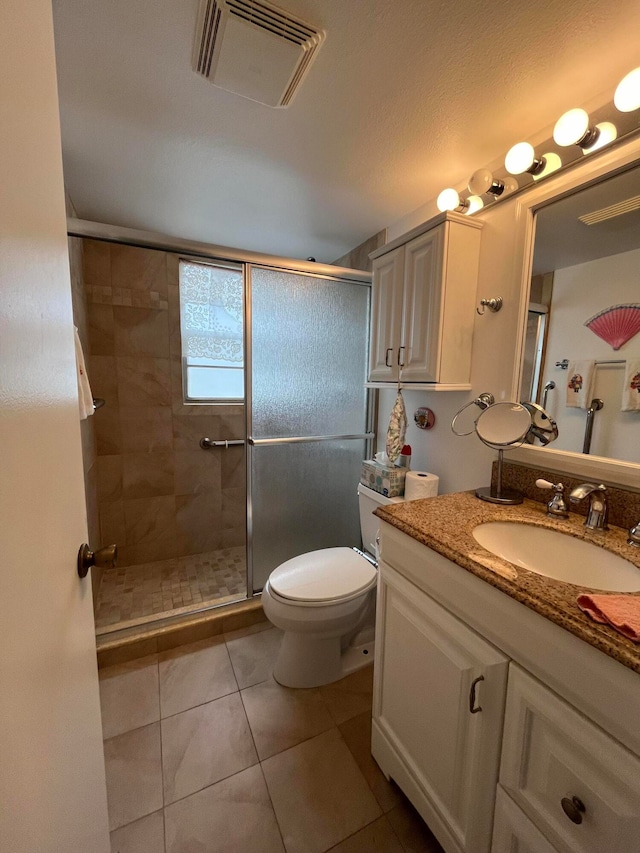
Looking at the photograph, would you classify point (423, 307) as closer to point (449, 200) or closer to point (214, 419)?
point (449, 200)

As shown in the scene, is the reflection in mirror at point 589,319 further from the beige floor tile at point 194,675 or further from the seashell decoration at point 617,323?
the beige floor tile at point 194,675

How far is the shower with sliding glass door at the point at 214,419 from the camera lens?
1836mm

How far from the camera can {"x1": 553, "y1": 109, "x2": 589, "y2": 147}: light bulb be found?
3.17 ft

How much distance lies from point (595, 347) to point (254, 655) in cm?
187

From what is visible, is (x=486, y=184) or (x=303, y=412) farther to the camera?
(x=303, y=412)

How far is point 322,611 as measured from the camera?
1.37 meters

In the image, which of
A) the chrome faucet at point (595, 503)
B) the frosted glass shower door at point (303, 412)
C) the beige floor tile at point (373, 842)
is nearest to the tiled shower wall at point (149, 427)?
the frosted glass shower door at point (303, 412)

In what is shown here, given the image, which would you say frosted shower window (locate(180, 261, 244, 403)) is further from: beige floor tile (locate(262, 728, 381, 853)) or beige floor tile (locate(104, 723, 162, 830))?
beige floor tile (locate(262, 728, 381, 853))

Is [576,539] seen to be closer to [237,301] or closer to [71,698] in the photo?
[71,698]

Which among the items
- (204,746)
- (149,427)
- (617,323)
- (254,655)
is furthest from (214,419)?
(617,323)

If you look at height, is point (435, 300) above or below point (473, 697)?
above

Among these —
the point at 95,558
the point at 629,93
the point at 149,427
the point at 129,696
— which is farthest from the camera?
the point at 149,427

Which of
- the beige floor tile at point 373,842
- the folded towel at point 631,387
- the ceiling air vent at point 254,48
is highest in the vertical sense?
the ceiling air vent at point 254,48

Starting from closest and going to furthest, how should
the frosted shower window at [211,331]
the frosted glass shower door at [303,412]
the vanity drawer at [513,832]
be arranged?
the vanity drawer at [513,832] < the frosted glass shower door at [303,412] < the frosted shower window at [211,331]
